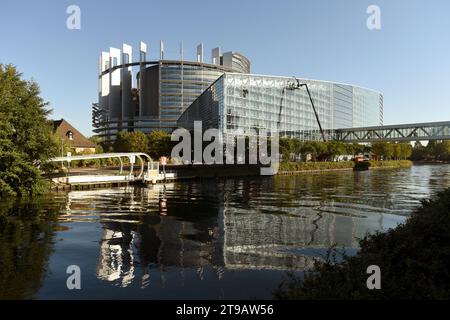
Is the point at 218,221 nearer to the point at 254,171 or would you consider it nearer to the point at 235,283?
the point at 235,283

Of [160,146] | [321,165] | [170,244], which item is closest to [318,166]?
[321,165]

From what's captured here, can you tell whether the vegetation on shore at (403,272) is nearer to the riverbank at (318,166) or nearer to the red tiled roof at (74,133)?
the riverbank at (318,166)

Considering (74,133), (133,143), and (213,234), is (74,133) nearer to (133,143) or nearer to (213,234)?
(133,143)

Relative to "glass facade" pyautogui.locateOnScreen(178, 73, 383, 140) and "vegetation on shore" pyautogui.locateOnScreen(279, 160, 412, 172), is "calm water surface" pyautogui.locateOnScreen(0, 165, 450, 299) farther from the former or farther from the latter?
"glass facade" pyautogui.locateOnScreen(178, 73, 383, 140)

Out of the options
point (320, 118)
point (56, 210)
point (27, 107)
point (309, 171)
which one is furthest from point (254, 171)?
point (320, 118)

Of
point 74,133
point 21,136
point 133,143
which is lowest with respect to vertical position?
point 21,136

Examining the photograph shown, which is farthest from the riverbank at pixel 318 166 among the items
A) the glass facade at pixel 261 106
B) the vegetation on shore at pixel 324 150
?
the glass facade at pixel 261 106

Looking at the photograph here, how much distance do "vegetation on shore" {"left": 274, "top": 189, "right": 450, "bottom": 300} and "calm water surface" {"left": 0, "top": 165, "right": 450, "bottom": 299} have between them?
14.4 feet

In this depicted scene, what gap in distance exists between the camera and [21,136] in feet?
146

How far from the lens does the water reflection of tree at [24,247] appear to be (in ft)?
44.3

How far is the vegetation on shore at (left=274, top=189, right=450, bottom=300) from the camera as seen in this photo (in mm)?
7652

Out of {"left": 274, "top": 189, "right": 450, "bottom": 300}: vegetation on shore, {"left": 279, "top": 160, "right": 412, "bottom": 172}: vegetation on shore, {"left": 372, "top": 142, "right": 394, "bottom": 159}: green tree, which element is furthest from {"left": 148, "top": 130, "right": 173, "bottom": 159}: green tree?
{"left": 372, "top": 142, "right": 394, "bottom": 159}: green tree

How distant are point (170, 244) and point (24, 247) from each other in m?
7.14

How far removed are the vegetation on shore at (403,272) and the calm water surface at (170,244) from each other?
4.38 metres
